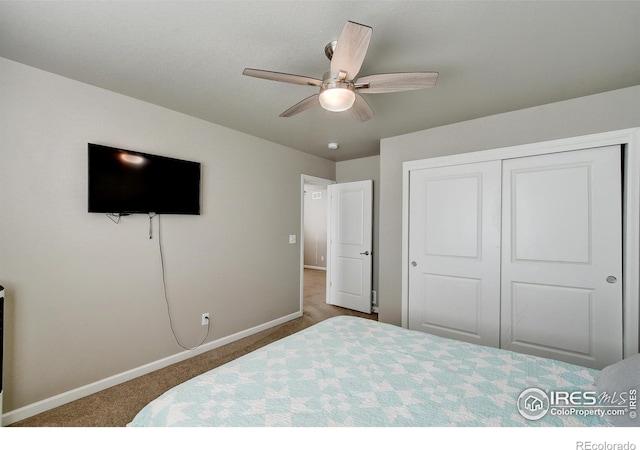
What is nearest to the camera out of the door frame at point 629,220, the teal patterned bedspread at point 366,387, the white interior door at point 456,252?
the teal patterned bedspread at point 366,387

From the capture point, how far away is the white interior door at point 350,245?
13.9ft

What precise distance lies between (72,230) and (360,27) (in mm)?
2392

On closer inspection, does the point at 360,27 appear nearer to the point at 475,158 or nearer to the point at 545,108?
the point at 475,158

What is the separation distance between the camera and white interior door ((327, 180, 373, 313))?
422 centimetres

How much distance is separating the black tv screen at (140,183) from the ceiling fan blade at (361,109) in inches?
66.9

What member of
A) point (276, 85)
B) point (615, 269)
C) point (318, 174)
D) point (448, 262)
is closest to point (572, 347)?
point (615, 269)

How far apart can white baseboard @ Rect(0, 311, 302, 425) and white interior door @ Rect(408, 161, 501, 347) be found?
2116 mm

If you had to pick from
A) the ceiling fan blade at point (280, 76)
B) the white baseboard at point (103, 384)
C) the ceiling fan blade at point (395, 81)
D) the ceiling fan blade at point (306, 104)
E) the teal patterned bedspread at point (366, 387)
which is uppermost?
Result: the ceiling fan blade at point (395, 81)

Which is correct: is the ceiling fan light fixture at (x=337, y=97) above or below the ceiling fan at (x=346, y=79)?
below

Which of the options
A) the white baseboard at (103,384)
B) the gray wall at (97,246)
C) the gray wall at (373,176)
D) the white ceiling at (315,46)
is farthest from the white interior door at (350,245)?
the white ceiling at (315,46)

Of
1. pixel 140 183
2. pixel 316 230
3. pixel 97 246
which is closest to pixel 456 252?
pixel 140 183

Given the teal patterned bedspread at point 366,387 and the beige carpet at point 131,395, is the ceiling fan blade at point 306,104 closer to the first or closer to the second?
the teal patterned bedspread at point 366,387

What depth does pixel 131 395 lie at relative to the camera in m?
2.20

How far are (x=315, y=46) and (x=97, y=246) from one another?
2203 mm
